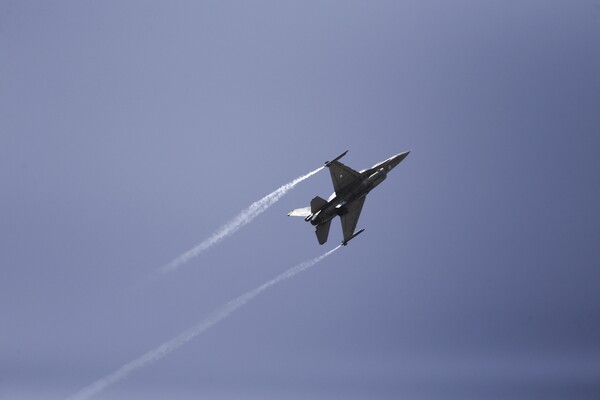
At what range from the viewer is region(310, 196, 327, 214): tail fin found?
3834 inches

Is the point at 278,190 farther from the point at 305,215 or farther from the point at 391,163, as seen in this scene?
the point at 391,163

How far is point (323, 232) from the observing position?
100000mm

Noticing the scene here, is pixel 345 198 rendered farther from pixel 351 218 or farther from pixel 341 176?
pixel 351 218

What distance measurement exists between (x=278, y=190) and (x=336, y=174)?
8.36 m

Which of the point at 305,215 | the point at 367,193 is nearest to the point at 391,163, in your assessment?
the point at 367,193

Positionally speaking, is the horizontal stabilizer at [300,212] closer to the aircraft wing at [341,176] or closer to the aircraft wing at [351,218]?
the aircraft wing at [351,218]

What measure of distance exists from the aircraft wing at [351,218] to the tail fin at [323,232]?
2.80 metres

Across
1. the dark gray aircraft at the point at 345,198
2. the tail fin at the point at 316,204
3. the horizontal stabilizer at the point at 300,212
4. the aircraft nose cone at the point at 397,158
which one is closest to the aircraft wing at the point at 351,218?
the dark gray aircraft at the point at 345,198

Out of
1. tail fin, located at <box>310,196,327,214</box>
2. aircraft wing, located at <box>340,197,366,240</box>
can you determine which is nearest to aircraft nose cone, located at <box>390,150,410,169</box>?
aircraft wing, located at <box>340,197,366,240</box>

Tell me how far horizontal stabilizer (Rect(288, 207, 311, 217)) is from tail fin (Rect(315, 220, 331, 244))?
241 cm

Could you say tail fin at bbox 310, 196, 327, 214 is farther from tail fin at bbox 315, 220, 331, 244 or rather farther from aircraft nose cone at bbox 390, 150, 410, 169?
aircraft nose cone at bbox 390, 150, 410, 169

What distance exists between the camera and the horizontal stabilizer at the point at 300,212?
10025 cm

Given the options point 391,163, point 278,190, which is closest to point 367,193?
point 391,163

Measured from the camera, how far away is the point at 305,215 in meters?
99.9
